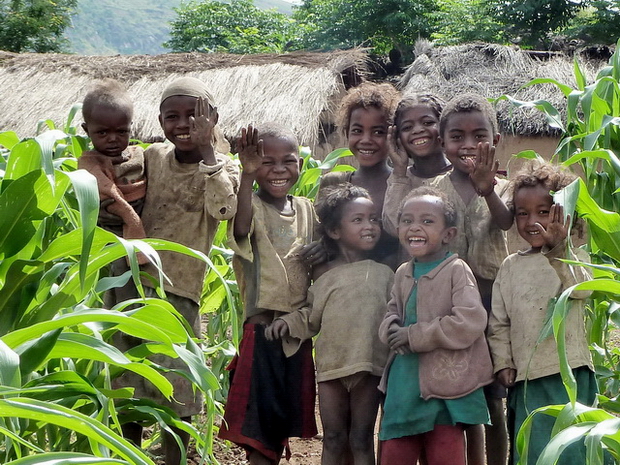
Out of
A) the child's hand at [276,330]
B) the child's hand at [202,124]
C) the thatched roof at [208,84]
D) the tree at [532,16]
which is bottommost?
the child's hand at [276,330]

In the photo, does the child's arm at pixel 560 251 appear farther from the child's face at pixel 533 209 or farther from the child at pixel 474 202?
the child at pixel 474 202

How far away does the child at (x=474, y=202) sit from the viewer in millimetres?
2463

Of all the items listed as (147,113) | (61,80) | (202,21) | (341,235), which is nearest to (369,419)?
(341,235)

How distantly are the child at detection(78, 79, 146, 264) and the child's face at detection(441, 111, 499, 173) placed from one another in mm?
984

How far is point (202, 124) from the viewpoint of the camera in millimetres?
2375

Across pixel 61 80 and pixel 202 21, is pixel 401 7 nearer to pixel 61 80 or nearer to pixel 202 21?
pixel 202 21

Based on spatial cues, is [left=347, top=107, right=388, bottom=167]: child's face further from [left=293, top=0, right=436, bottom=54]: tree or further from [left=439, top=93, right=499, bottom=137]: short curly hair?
[left=293, top=0, right=436, bottom=54]: tree

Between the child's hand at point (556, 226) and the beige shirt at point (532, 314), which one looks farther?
the beige shirt at point (532, 314)

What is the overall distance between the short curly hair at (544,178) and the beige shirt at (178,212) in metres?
0.86

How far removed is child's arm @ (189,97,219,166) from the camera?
2375mm

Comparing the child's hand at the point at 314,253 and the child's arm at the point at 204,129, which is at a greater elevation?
the child's arm at the point at 204,129

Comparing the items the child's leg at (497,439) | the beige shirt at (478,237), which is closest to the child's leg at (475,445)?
the child's leg at (497,439)

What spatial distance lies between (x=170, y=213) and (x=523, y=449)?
4.43 feet

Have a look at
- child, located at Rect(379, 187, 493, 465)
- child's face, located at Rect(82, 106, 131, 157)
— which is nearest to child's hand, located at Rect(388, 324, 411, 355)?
child, located at Rect(379, 187, 493, 465)
